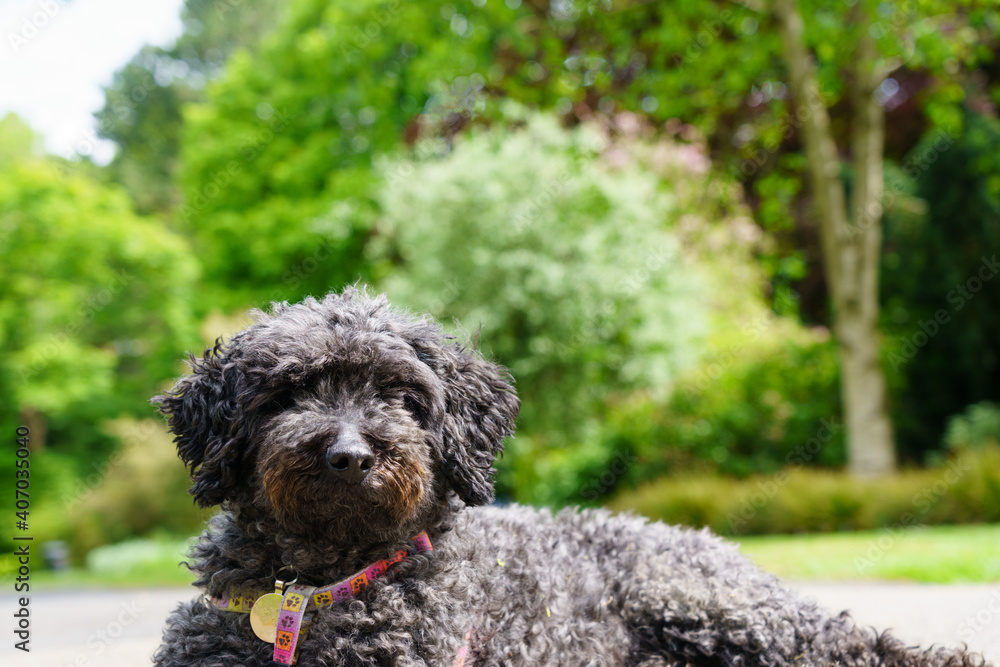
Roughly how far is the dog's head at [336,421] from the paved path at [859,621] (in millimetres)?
2627

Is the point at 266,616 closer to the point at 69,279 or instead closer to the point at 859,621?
the point at 859,621

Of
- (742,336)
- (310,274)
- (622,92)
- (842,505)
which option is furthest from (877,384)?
(310,274)

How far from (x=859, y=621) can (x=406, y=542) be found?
355 cm

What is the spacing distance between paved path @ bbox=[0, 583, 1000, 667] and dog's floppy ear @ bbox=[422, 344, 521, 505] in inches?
95.1

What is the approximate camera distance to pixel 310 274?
21.5m

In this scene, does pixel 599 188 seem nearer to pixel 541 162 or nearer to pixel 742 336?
pixel 541 162

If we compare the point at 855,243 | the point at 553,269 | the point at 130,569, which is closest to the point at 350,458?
the point at 553,269

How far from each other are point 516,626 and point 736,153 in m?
12.6

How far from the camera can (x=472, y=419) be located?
9.86 ft

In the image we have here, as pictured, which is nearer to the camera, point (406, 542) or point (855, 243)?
point (406, 542)

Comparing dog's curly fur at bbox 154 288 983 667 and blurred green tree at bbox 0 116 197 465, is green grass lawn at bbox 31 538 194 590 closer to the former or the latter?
blurred green tree at bbox 0 116 197 465

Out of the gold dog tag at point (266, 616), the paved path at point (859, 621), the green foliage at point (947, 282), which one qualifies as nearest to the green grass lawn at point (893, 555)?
the paved path at point (859, 621)

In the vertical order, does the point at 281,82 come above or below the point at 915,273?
above

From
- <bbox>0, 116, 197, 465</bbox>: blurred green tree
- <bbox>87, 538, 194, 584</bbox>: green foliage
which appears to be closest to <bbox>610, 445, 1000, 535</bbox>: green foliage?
<bbox>87, 538, 194, 584</bbox>: green foliage
